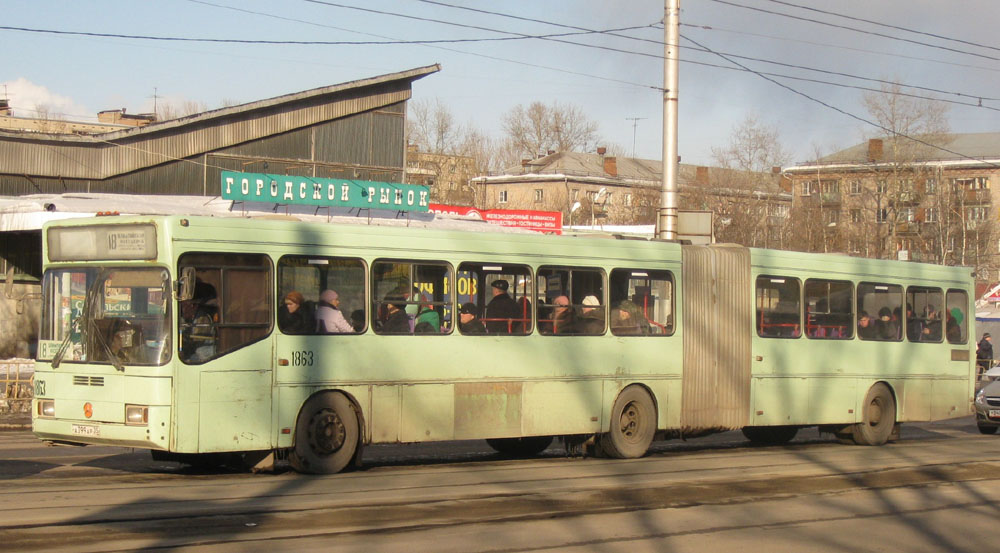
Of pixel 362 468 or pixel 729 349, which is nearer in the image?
pixel 362 468

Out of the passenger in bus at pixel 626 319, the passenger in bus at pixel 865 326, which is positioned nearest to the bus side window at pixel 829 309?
the passenger in bus at pixel 865 326

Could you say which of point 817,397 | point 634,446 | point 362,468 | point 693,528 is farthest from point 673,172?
point 693,528

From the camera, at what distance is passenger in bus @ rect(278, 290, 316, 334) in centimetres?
1205

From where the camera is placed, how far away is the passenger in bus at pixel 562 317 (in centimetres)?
1448

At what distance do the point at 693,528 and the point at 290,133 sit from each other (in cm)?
3033

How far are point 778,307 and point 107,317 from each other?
31.8ft

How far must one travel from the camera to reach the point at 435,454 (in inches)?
621

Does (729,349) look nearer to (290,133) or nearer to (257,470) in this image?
(257,470)

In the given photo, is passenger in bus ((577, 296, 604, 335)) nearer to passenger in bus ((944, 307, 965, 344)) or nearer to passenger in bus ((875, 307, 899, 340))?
passenger in bus ((875, 307, 899, 340))

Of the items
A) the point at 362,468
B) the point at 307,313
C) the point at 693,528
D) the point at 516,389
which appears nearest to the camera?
the point at 693,528

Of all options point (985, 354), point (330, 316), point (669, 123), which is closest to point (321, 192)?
point (669, 123)

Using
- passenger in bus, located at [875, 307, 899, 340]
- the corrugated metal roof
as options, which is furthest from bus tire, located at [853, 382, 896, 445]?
the corrugated metal roof

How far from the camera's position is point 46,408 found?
464 inches

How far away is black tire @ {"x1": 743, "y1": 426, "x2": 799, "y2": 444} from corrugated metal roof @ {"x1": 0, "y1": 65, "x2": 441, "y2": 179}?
73.1 feet
